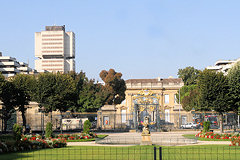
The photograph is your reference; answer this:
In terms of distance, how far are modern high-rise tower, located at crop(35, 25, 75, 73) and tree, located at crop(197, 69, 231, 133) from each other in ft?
413

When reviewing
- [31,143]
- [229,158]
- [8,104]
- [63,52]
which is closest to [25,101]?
[8,104]

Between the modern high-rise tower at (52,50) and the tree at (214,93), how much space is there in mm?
125770

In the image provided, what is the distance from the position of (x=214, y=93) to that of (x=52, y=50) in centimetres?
13097

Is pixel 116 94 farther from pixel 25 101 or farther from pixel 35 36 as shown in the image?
pixel 35 36

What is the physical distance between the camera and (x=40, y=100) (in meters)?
49.5

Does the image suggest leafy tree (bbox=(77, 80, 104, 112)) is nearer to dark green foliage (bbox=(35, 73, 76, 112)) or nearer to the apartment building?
dark green foliage (bbox=(35, 73, 76, 112))

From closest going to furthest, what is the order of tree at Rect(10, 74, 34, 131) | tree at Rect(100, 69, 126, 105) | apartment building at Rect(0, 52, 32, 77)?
tree at Rect(10, 74, 34, 131)
tree at Rect(100, 69, 126, 105)
apartment building at Rect(0, 52, 32, 77)

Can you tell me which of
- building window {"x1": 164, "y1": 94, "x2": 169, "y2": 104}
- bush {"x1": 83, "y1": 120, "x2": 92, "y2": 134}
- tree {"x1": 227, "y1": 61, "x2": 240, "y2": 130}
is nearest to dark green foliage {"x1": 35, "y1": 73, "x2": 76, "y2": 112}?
bush {"x1": 83, "y1": 120, "x2": 92, "y2": 134}

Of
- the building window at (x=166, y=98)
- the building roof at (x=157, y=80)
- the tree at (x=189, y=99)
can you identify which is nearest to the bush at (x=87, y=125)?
the tree at (x=189, y=99)

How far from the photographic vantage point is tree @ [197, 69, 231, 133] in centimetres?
4450

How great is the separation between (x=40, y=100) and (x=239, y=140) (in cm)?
2871

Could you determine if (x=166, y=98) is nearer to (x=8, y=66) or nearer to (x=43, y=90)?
(x=43, y=90)

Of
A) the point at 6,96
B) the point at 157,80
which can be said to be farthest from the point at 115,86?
the point at 6,96

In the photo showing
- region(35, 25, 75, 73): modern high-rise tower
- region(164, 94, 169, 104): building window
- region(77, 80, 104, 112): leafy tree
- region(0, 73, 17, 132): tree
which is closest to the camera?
region(0, 73, 17, 132): tree
